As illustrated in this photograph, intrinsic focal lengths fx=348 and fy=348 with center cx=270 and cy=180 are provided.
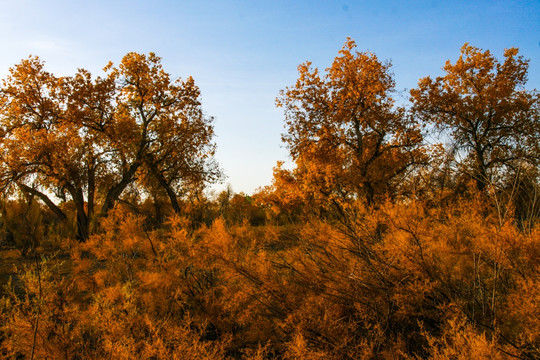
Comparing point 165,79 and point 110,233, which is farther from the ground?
point 165,79

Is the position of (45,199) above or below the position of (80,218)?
above

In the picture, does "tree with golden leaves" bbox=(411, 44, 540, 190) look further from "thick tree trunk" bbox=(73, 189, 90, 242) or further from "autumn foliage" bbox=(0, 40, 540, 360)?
"thick tree trunk" bbox=(73, 189, 90, 242)

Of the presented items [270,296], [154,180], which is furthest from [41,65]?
[270,296]

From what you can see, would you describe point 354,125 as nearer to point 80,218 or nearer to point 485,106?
point 485,106

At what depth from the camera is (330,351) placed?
296 centimetres

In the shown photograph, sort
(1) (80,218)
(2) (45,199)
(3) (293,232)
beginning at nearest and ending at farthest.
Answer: (3) (293,232) → (2) (45,199) → (1) (80,218)

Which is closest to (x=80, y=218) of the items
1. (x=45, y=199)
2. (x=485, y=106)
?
(x=45, y=199)

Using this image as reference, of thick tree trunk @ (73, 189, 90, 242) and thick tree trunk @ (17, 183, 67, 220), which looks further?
thick tree trunk @ (73, 189, 90, 242)

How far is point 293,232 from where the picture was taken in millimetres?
5617

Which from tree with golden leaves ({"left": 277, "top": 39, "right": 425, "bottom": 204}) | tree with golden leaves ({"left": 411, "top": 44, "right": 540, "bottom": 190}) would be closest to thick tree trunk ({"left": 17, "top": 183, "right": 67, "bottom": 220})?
tree with golden leaves ({"left": 277, "top": 39, "right": 425, "bottom": 204})

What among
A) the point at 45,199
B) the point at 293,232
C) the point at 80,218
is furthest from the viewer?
the point at 80,218

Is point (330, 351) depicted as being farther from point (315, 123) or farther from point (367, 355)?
point (315, 123)

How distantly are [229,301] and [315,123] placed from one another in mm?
10836

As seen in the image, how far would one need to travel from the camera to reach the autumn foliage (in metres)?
3.11
